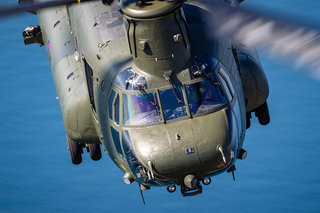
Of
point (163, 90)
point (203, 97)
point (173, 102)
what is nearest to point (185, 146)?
point (173, 102)

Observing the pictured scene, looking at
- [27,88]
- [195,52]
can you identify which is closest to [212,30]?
[195,52]

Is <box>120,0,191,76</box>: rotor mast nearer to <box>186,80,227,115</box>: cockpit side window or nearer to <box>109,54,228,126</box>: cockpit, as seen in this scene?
<box>109,54,228,126</box>: cockpit

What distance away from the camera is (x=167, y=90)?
1421 cm

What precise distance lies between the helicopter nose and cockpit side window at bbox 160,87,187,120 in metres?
0.23

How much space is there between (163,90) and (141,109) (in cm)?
60

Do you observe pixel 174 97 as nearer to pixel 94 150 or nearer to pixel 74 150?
pixel 94 150

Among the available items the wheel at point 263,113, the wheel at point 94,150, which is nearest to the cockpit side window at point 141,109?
the wheel at point 94,150

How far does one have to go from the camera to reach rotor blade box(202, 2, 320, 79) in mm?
10688

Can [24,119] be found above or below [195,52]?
below

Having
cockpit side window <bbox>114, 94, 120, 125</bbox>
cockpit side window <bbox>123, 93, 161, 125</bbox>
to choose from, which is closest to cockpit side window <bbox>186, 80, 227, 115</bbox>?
cockpit side window <bbox>123, 93, 161, 125</bbox>

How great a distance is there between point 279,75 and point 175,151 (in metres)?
11.3

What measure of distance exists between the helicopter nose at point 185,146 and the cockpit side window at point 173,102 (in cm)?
23

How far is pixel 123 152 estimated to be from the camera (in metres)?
14.6

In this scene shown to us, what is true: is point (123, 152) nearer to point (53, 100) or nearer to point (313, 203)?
point (313, 203)
